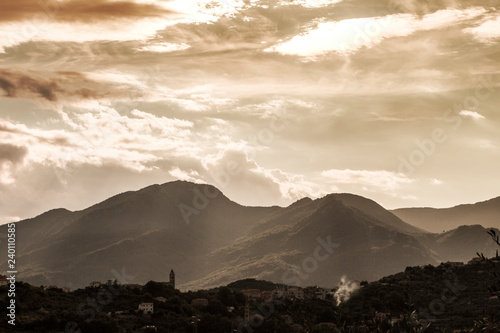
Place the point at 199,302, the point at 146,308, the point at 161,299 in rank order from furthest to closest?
1. the point at 199,302
2. the point at 161,299
3. the point at 146,308

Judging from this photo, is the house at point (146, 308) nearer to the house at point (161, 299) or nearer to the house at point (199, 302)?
the house at point (161, 299)

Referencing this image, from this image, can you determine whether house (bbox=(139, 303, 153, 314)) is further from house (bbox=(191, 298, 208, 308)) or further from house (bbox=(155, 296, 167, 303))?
house (bbox=(191, 298, 208, 308))

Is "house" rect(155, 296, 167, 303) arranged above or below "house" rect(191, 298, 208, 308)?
above

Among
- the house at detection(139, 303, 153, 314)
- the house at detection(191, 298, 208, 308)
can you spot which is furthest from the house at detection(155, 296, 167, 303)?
the house at detection(139, 303, 153, 314)

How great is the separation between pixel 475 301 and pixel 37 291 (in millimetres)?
97707

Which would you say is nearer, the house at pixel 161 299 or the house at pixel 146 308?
the house at pixel 146 308

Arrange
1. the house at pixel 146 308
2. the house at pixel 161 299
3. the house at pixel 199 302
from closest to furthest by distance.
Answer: the house at pixel 146 308 → the house at pixel 161 299 → the house at pixel 199 302

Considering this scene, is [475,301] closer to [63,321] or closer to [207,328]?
[207,328]

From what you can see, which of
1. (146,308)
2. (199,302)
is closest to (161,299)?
(199,302)

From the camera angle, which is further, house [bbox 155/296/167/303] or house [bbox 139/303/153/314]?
house [bbox 155/296/167/303]

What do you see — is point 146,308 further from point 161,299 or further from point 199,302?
point 199,302

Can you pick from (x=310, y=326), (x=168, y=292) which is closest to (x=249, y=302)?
(x=168, y=292)

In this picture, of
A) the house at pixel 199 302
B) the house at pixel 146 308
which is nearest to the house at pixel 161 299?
the house at pixel 199 302

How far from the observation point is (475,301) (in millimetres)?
145125
